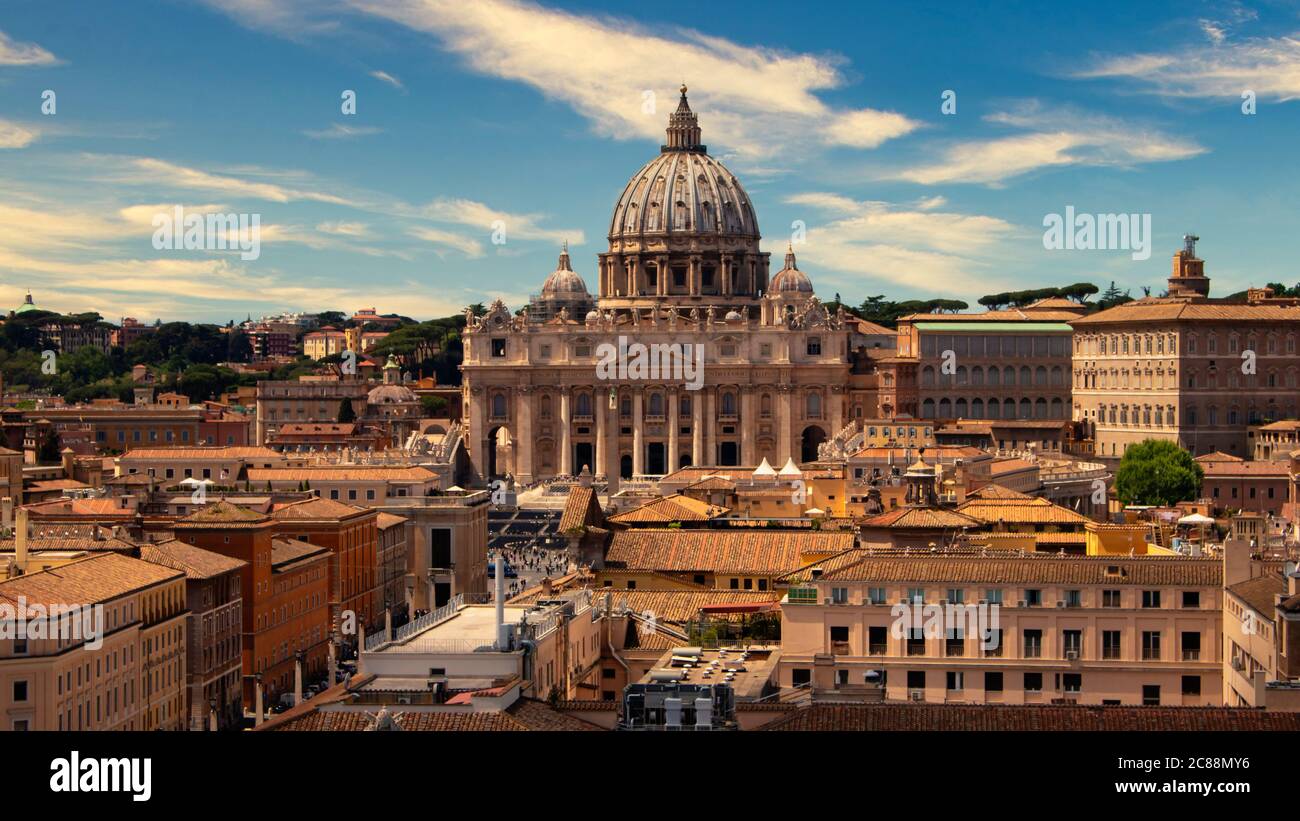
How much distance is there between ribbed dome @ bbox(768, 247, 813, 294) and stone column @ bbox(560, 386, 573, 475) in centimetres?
1942

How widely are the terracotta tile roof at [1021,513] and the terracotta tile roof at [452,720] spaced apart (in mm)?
22691

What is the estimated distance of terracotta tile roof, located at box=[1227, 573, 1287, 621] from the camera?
28.5 m

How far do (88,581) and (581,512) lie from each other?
9.47 m

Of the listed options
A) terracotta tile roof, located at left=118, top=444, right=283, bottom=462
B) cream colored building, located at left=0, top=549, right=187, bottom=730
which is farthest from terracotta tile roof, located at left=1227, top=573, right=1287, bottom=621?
terracotta tile roof, located at left=118, top=444, right=283, bottom=462

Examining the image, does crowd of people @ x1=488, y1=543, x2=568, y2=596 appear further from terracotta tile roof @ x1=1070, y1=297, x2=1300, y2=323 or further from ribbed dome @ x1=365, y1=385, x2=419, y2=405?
ribbed dome @ x1=365, y1=385, x2=419, y2=405

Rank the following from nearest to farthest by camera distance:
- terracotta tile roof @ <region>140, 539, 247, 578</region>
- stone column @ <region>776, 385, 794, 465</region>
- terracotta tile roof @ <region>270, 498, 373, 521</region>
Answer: terracotta tile roof @ <region>140, 539, 247, 578</region> → terracotta tile roof @ <region>270, 498, 373, 521</region> → stone column @ <region>776, 385, 794, 465</region>

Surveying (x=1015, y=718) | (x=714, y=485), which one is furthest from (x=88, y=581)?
(x=714, y=485)

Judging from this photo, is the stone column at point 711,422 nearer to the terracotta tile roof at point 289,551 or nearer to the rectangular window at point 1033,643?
the terracotta tile roof at point 289,551

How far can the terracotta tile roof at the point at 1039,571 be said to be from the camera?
32.2 meters

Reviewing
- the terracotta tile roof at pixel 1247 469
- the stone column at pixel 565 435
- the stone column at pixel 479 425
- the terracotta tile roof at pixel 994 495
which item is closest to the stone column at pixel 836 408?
the stone column at pixel 565 435

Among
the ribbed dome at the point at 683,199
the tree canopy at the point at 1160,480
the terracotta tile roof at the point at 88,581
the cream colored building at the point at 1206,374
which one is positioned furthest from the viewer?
the ribbed dome at the point at 683,199

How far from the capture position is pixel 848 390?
134 meters
